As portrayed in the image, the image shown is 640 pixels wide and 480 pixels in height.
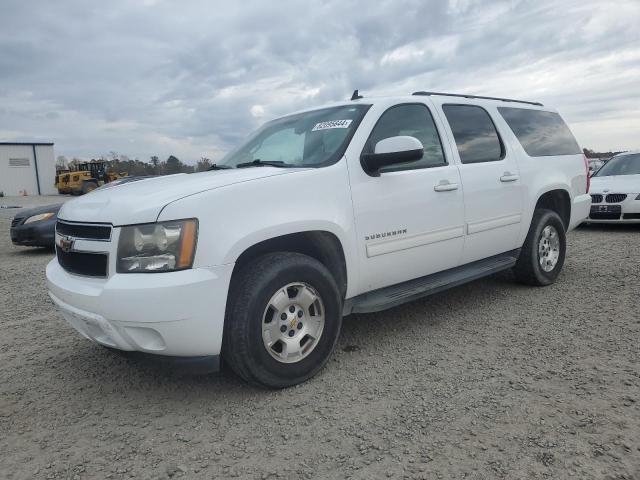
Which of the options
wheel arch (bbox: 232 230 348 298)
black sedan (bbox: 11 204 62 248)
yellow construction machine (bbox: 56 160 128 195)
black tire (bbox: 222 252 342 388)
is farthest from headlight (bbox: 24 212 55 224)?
yellow construction machine (bbox: 56 160 128 195)

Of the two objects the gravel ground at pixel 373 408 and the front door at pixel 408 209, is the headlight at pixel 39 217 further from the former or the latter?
the front door at pixel 408 209

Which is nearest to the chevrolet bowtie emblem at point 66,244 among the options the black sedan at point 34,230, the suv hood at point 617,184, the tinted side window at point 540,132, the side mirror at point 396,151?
the side mirror at point 396,151

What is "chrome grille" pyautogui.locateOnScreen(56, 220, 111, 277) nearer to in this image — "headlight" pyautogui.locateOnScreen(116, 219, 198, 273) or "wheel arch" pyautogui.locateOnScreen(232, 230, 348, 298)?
"headlight" pyautogui.locateOnScreen(116, 219, 198, 273)

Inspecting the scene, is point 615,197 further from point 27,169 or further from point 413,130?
point 27,169

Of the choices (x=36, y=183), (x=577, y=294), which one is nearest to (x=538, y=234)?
(x=577, y=294)

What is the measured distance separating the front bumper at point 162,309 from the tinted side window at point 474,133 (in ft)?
7.94

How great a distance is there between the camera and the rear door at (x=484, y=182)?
4.04 metres

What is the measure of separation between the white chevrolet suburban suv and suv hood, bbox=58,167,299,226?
0.5 inches

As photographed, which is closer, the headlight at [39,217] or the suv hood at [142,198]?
the suv hood at [142,198]

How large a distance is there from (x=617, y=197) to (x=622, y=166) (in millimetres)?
1630

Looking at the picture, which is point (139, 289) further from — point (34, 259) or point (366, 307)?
point (34, 259)

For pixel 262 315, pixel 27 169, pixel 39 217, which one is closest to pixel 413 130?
pixel 262 315

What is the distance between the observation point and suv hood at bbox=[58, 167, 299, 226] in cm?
259

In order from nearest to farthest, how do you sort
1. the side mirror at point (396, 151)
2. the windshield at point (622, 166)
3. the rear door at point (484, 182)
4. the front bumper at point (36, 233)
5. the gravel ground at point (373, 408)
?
the gravel ground at point (373, 408) < the side mirror at point (396, 151) < the rear door at point (484, 182) < the front bumper at point (36, 233) < the windshield at point (622, 166)
